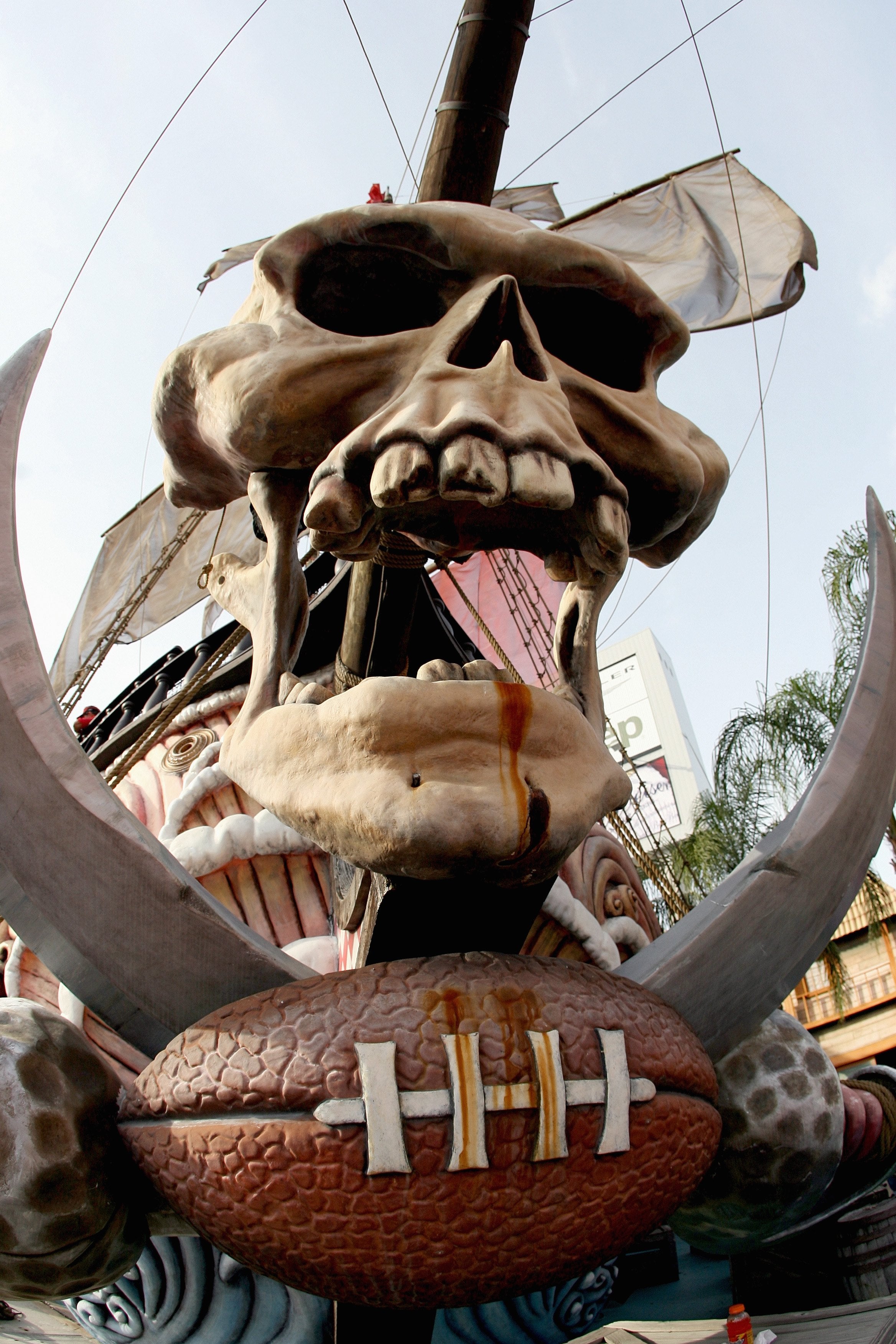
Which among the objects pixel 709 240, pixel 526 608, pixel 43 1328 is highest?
pixel 709 240

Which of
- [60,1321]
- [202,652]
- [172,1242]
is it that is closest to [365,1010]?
[172,1242]

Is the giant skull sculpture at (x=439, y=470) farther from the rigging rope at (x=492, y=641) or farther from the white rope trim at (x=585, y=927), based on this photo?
the white rope trim at (x=585, y=927)

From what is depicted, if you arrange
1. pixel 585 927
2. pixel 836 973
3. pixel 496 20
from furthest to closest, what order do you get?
pixel 836 973 < pixel 585 927 < pixel 496 20

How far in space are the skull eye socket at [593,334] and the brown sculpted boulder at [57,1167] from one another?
38.8 inches

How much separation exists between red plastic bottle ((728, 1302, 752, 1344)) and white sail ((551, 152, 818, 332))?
11.4 m

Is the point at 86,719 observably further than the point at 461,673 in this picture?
Yes

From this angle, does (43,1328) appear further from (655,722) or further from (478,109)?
(655,722)

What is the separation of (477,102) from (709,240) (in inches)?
479

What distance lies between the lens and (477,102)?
188 centimetres

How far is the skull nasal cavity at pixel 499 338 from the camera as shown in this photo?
1.17 m

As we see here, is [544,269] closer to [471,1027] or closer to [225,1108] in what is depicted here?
[471,1027]

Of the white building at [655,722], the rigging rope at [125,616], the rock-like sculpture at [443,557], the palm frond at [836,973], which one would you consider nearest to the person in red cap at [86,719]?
the rigging rope at [125,616]

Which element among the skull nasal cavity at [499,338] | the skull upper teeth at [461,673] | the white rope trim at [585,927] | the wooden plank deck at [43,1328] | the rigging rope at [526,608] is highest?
the rigging rope at [526,608]

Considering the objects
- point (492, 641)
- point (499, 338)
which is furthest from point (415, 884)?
point (492, 641)
